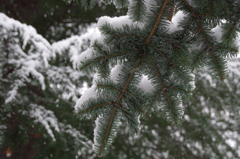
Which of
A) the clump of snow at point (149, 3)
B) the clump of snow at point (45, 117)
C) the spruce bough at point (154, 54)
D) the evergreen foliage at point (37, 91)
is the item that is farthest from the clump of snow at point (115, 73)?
the clump of snow at point (45, 117)

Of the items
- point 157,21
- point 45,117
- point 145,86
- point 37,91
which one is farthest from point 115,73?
point 37,91

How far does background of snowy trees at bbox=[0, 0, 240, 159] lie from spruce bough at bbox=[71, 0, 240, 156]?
1079 mm

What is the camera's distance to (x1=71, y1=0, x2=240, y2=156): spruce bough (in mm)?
880

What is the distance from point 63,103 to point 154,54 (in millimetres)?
2605

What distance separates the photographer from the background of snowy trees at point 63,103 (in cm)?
280

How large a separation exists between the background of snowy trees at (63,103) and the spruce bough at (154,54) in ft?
3.54

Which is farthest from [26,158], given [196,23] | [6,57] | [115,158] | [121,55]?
[196,23]

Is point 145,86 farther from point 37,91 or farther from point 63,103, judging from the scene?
point 37,91

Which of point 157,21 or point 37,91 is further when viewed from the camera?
point 37,91

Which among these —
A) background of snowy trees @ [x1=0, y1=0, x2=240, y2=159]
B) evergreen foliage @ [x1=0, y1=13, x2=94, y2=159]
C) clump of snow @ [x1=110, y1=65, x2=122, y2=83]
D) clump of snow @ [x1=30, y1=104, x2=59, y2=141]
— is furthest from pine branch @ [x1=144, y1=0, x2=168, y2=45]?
clump of snow @ [x1=30, y1=104, x2=59, y2=141]

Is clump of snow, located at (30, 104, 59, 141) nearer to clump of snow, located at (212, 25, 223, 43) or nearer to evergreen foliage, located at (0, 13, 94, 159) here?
evergreen foliage, located at (0, 13, 94, 159)

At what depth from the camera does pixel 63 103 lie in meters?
3.28

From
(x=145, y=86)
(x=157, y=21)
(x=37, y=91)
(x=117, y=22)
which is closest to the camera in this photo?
(x=157, y=21)

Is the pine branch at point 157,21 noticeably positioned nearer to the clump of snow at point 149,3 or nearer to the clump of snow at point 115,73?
the clump of snow at point 149,3
